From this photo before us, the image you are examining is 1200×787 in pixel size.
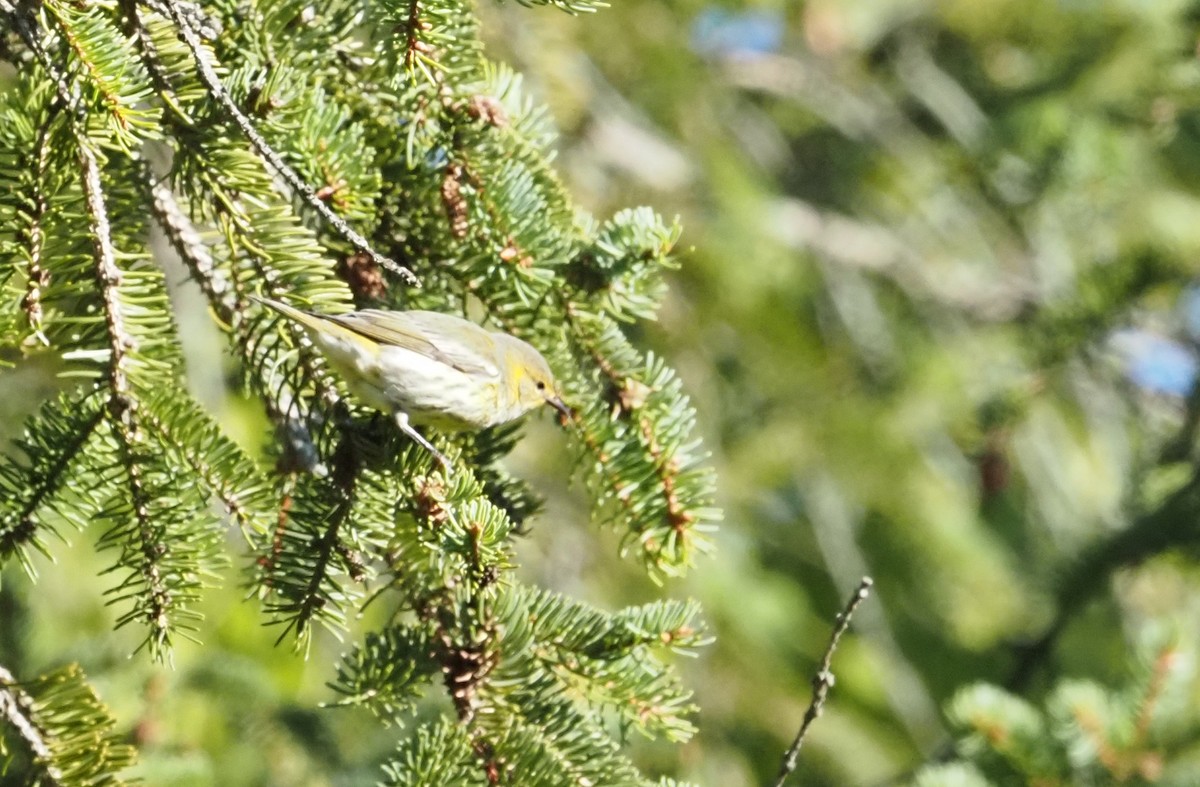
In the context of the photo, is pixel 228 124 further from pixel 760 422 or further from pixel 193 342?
pixel 760 422

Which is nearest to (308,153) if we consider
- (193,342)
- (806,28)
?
(193,342)

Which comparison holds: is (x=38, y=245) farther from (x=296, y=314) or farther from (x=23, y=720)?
(x=23, y=720)

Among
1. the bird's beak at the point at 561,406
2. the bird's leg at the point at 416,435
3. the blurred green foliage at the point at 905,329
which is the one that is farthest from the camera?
the blurred green foliage at the point at 905,329

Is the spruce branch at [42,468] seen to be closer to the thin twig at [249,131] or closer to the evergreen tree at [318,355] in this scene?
the evergreen tree at [318,355]

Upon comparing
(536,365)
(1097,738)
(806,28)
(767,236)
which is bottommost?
(536,365)

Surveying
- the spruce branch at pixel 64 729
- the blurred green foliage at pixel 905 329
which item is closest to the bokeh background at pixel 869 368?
the blurred green foliage at pixel 905 329

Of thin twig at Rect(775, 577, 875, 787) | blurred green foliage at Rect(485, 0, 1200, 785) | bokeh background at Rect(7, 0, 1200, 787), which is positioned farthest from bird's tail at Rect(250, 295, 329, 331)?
blurred green foliage at Rect(485, 0, 1200, 785)

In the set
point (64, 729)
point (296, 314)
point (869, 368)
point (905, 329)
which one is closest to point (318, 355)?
point (296, 314)
